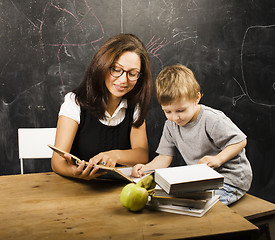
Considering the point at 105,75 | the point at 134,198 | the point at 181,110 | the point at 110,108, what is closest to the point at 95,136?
the point at 110,108

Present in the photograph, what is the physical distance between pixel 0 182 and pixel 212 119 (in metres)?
1.02

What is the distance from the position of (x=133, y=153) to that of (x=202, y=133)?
1.24 feet

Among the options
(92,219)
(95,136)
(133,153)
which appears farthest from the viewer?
(95,136)

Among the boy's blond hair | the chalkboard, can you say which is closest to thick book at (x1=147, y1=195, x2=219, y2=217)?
the boy's blond hair

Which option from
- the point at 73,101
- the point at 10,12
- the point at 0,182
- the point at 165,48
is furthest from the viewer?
the point at 165,48

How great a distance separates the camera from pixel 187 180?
2.78 feet

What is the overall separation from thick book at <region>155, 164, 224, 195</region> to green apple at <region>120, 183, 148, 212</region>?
0.22ft

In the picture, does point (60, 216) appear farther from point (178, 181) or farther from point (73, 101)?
point (73, 101)

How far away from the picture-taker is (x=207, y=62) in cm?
270

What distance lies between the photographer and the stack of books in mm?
851

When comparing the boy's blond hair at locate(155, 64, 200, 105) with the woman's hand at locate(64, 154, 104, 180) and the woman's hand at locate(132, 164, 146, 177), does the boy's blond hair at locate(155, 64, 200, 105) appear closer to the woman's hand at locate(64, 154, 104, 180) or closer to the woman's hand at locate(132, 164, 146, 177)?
the woman's hand at locate(132, 164, 146, 177)

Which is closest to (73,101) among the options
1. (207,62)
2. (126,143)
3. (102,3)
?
(126,143)

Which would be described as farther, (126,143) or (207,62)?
(207,62)

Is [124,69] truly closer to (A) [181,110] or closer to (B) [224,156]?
(A) [181,110]
